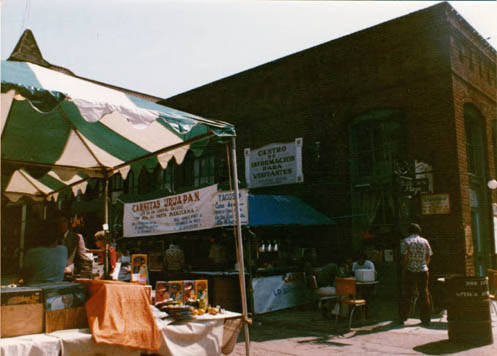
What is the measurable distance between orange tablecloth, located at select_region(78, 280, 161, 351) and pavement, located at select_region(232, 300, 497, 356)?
2.96 metres

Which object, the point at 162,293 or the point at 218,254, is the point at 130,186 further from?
the point at 162,293

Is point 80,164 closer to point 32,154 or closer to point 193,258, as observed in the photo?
point 32,154

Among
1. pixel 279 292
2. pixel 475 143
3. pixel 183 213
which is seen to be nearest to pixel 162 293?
pixel 279 292

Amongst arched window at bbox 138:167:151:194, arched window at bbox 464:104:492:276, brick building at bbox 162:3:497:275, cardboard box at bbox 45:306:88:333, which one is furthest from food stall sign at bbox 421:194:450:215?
arched window at bbox 138:167:151:194

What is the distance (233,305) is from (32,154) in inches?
256

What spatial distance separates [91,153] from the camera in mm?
7426

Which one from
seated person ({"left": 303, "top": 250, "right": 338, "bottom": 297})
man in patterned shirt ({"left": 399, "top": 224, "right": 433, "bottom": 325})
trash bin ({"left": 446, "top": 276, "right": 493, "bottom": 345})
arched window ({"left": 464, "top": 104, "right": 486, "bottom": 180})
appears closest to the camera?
trash bin ({"left": 446, "top": 276, "right": 493, "bottom": 345})

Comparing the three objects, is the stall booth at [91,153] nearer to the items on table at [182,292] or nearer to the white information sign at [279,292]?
the items on table at [182,292]

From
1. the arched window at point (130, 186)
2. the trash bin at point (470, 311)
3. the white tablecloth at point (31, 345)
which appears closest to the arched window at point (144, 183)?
the arched window at point (130, 186)

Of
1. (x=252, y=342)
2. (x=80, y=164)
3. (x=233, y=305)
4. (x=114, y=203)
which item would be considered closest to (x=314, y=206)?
(x=233, y=305)

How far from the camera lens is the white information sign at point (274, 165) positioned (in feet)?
50.2

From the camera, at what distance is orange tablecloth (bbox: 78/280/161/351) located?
14.2ft

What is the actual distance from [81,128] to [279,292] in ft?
24.7

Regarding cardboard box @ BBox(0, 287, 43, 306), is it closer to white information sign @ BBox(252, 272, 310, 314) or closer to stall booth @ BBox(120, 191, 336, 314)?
stall booth @ BBox(120, 191, 336, 314)
